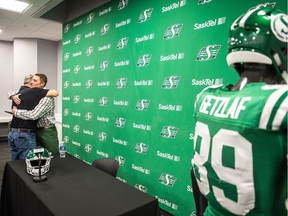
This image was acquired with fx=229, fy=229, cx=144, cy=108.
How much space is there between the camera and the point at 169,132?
220cm

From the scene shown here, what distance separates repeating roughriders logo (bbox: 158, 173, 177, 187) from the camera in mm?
2174

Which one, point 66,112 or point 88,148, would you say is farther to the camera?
point 66,112

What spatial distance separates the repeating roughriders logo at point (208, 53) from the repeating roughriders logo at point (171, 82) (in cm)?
28

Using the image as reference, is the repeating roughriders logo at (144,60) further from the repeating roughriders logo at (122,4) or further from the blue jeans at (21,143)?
the blue jeans at (21,143)

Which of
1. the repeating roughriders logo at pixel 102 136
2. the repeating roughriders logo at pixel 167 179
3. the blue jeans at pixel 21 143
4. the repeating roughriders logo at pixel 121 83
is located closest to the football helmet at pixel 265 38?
the repeating roughriders logo at pixel 167 179

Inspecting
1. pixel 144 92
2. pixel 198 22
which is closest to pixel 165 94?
pixel 144 92

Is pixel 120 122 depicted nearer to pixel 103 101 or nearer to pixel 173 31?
pixel 103 101

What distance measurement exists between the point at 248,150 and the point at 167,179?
163 cm

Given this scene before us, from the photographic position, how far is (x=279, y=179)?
27.1 inches

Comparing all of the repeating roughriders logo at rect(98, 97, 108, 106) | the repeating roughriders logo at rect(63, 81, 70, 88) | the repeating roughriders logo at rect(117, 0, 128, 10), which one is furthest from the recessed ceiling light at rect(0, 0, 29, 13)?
the repeating roughriders logo at rect(98, 97, 108, 106)

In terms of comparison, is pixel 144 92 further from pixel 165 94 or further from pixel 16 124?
pixel 16 124

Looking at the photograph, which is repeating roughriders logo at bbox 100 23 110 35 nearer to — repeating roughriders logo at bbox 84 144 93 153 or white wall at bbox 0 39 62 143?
repeating roughriders logo at bbox 84 144 93 153

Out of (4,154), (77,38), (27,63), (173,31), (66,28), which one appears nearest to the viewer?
(173,31)

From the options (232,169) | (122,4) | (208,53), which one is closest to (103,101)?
(122,4)
